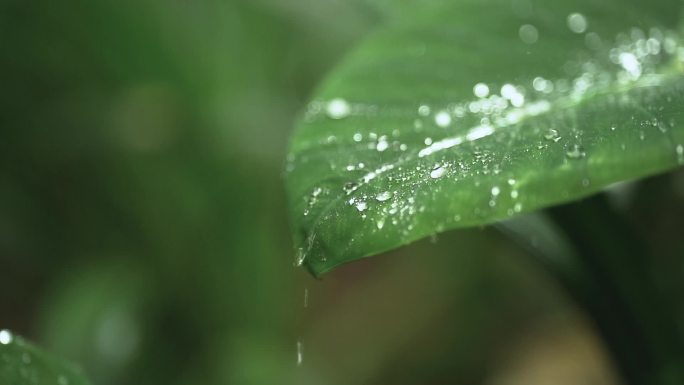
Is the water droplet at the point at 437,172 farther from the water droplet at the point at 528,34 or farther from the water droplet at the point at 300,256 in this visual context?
the water droplet at the point at 528,34

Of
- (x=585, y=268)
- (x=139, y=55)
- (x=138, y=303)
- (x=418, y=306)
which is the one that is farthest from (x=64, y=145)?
(x=585, y=268)

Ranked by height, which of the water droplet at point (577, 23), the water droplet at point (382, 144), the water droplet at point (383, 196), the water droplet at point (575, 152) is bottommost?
the water droplet at point (382, 144)

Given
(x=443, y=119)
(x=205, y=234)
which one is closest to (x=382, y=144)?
(x=443, y=119)

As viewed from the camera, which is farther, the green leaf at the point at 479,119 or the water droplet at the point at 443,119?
the water droplet at the point at 443,119

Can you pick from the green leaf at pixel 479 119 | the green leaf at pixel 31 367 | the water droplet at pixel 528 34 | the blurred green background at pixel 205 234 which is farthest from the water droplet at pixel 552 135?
the blurred green background at pixel 205 234

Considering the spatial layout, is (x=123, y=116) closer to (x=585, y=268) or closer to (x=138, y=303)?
(x=138, y=303)

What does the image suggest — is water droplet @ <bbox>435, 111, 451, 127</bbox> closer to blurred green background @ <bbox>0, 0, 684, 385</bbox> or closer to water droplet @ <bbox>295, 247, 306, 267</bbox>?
water droplet @ <bbox>295, 247, 306, 267</bbox>

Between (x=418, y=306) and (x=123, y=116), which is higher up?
(x=123, y=116)

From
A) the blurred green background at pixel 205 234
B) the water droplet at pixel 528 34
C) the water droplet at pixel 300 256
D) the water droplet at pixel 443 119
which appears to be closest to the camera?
the water droplet at pixel 300 256
